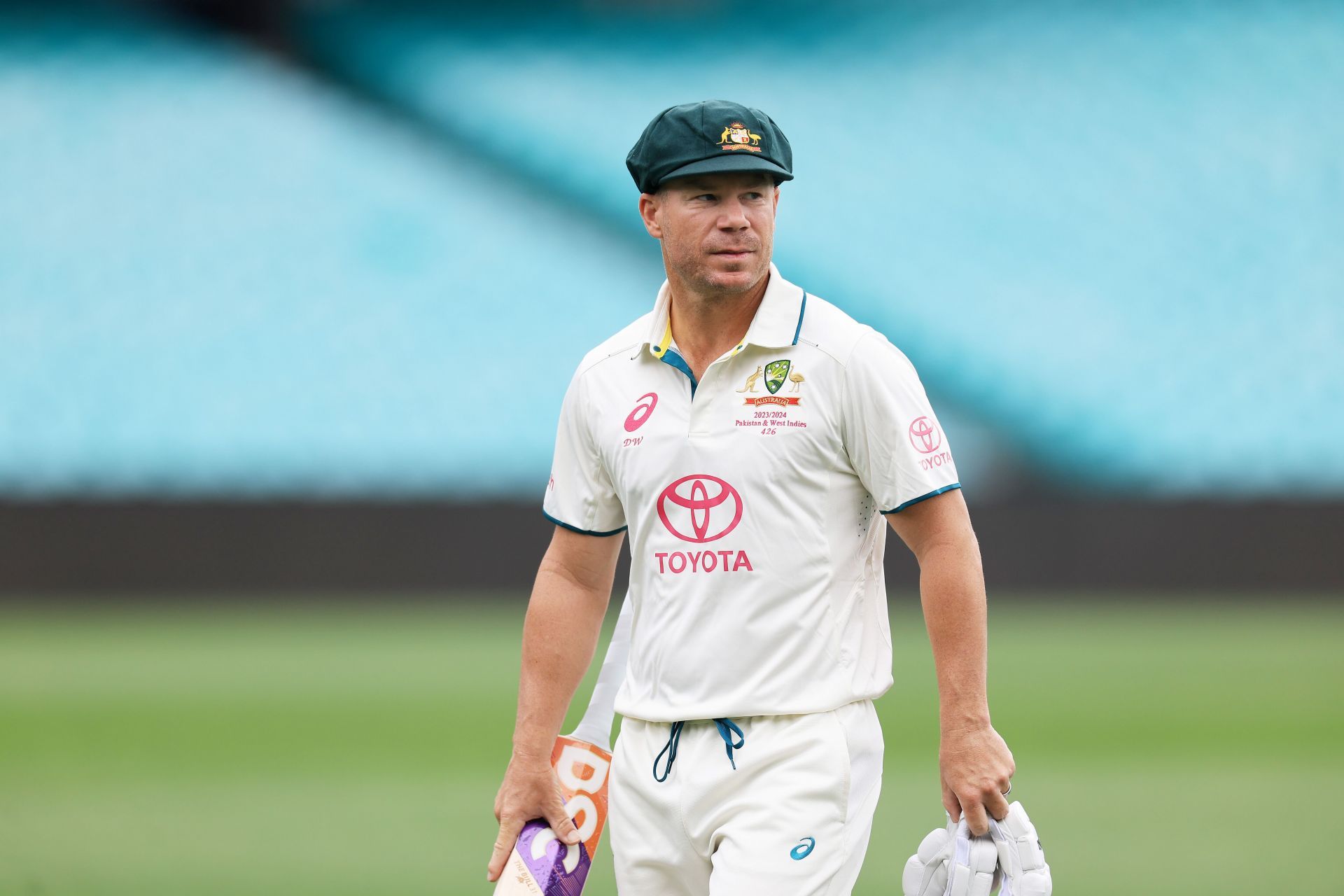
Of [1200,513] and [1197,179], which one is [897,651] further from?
[1197,179]

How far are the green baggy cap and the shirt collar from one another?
21 centimetres

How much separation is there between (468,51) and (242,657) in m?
8.06

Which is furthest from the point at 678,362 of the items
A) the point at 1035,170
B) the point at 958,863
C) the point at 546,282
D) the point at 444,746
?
the point at 1035,170

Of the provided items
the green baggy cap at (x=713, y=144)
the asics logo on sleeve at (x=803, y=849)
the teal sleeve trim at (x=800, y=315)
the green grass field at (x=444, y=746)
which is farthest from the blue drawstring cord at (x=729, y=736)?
the green grass field at (x=444, y=746)

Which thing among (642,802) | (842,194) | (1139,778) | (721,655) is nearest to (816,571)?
(721,655)

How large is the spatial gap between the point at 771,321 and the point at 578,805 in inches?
40.5

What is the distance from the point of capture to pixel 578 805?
3061 mm

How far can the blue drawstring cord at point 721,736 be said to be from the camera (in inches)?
107

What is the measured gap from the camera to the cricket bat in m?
2.95

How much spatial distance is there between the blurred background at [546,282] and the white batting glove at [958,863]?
9.28 metres

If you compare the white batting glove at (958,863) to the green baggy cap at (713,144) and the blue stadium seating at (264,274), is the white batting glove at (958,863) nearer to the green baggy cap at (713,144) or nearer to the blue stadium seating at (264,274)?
the green baggy cap at (713,144)

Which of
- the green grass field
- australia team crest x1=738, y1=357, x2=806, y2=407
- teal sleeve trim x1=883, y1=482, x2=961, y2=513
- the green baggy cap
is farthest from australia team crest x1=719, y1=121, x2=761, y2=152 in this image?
the green grass field

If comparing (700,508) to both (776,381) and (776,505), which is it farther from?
(776,381)

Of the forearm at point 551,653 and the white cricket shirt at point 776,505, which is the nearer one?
the white cricket shirt at point 776,505
